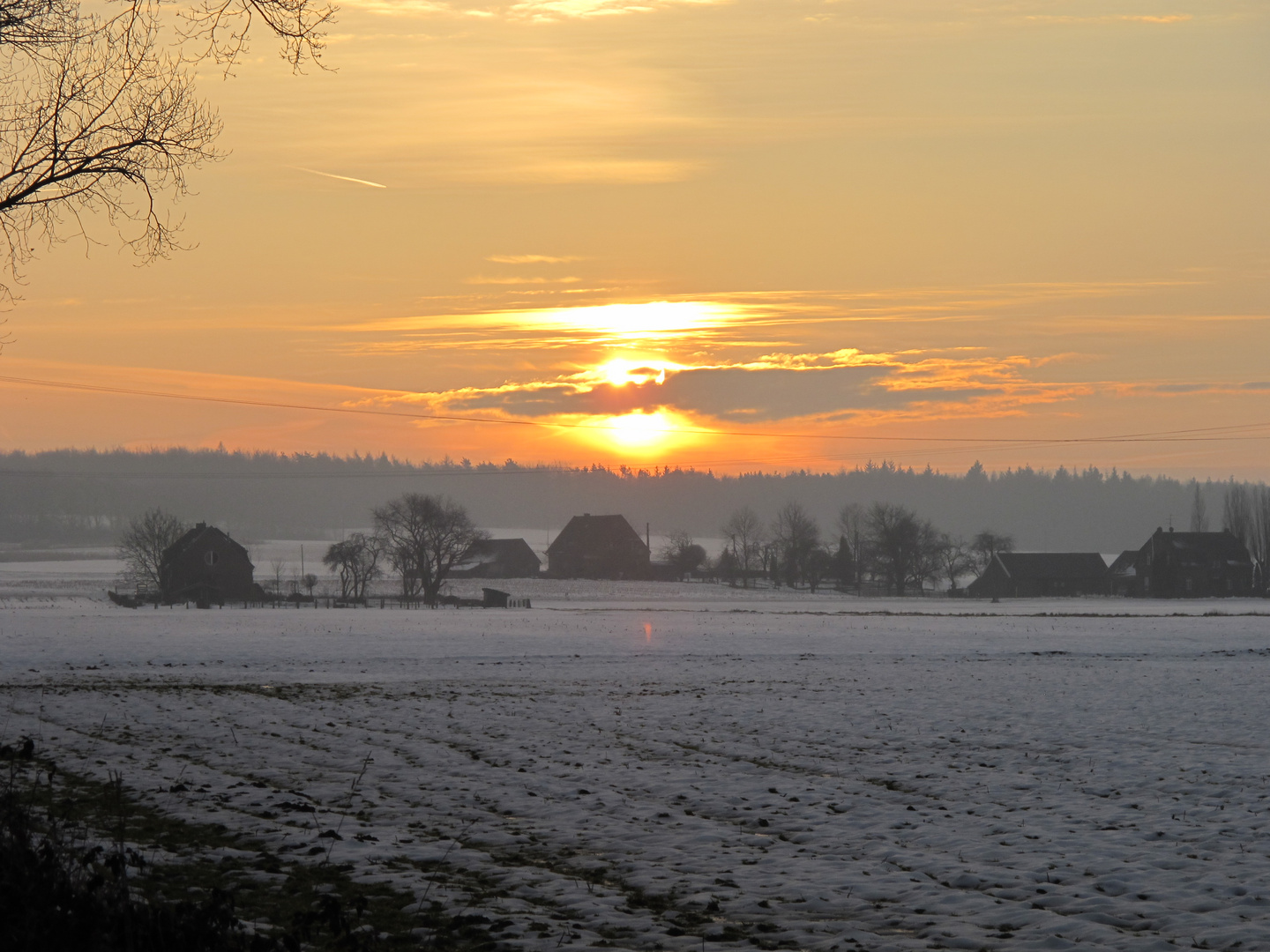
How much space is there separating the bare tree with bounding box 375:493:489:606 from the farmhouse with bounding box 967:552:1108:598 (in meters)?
55.4

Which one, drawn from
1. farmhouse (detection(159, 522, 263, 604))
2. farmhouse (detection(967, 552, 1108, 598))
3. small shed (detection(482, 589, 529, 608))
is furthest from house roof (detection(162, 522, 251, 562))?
farmhouse (detection(967, 552, 1108, 598))

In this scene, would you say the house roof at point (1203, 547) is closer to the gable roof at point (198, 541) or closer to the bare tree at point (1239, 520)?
the bare tree at point (1239, 520)

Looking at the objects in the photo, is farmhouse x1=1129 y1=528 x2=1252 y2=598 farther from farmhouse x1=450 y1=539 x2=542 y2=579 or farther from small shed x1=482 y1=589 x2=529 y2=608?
small shed x1=482 y1=589 x2=529 y2=608

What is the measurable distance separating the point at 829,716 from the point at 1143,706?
Result: 22.4 ft

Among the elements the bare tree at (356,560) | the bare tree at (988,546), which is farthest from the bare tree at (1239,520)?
the bare tree at (356,560)

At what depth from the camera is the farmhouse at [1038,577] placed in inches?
4786

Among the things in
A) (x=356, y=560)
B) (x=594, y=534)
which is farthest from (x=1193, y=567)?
(x=356, y=560)

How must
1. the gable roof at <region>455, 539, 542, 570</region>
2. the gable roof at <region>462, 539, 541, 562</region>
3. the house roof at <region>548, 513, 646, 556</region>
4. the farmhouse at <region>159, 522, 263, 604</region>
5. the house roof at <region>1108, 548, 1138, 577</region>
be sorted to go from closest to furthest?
the farmhouse at <region>159, 522, 263, 604</region> < the house roof at <region>1108, 548, 1138, 577</region> < the gable roof at <region>455, 539, 542, 570</region> < the gable roof at <region>462, 539, 541, 562</region> < the house roof at <region>548, 513, 646, 556</region>

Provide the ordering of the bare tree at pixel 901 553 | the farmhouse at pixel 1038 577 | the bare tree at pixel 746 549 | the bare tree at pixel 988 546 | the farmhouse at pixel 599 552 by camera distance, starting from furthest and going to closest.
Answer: the bare tree at pixel 988 546, the farmhouse at pixel 599 552, the bare tree at pixel 746 549, the farmhouse at pixel 1038 577, the bare tree at pixel 901 553

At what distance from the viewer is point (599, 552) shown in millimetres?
136625

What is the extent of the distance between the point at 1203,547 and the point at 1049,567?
14.9 m

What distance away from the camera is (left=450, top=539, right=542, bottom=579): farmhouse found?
5241 inches

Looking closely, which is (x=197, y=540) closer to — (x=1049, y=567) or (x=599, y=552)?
(x=599, y=552)

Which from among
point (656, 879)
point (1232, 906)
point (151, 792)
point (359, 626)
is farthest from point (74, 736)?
point (359, 626)
